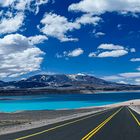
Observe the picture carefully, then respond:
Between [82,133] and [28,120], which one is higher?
[28,120]

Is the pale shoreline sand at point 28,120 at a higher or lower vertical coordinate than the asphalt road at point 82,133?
higher

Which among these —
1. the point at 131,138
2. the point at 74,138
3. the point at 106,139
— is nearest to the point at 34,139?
the point at 74,138

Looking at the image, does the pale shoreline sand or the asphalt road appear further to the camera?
the pale shoreline sand

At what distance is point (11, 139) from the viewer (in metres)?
23.2

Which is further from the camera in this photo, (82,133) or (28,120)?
(28,120)

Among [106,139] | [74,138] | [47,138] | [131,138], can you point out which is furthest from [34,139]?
[131,138]

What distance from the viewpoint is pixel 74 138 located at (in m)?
23.2

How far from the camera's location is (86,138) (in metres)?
23.2

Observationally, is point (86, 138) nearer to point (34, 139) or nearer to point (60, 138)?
point (60, 138)

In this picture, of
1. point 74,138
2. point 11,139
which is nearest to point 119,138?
point 74,138

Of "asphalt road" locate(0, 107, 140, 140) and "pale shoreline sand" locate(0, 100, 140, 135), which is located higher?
"pale shoreline sand" locate(0, 100, 140, 135)

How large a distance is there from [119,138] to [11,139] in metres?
6.41

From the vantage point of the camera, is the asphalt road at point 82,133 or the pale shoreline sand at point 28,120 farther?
the pale shoreline sand at point 28,120

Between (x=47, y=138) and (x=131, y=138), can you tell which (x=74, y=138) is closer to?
(x=47, y=138)
